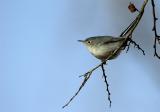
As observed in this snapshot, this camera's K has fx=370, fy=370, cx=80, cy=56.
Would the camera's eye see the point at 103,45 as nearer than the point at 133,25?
No

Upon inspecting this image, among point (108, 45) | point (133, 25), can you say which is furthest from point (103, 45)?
point (133, 25)

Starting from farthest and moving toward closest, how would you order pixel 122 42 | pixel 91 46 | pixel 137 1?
pixel 137 1
pixel 91 46
pixel 122 42

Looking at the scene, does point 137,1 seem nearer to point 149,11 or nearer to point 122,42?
point 149,11

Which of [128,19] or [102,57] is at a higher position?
[128,19]

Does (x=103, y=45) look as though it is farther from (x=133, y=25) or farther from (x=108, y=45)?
(x=133, y=25)

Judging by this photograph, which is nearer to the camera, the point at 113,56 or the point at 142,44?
the point at 113,56

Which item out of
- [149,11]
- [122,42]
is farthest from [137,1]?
[122,42]

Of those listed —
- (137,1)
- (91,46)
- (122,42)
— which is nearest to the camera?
(122,42)

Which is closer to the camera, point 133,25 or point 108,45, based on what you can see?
point 133,25
